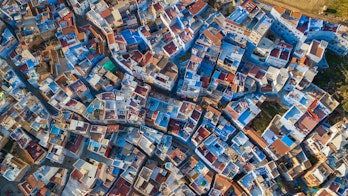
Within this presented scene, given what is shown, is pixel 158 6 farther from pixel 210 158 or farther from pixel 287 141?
pixel 287 141

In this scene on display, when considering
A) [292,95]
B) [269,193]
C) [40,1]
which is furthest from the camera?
[40,1]

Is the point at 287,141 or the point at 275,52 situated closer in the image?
the point at 287,141

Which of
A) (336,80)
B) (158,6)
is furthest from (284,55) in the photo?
(158,6)

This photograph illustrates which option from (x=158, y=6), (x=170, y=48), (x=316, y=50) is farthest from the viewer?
(x=158, y=6)

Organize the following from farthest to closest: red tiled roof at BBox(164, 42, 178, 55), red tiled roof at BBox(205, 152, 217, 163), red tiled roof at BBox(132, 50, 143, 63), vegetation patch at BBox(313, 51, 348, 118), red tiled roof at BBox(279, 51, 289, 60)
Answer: red tiled roof at BBox(132, 50, 143, 63)
red tiled roof at BBox(164, 42, 178, 55)
red tiled roof at BBox(279, 51, 289, 60)
vegetation patch at BBox(313, 51, 348, 118)
red tiled roof at BBox(205, 152, 217, 163)

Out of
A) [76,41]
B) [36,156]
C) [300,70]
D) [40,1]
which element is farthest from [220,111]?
[40,1]

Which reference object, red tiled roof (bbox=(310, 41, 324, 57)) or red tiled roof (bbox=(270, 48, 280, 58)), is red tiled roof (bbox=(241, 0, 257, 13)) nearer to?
red tiled roof (bbox=(270, 48, 280, 58))

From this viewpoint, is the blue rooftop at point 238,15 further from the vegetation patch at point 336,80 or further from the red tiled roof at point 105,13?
the red tiled roof at point 105,13

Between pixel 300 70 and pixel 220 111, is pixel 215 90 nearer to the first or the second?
pixel 220 111

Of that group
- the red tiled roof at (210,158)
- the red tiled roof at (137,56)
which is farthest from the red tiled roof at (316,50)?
the red tiled roof at (137,56)

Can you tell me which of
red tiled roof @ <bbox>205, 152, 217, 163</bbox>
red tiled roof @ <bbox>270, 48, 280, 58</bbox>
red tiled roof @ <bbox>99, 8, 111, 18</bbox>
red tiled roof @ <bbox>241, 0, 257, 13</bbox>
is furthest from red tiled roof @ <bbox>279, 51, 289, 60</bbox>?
red tiled roof @ <bbox>99, 8, 111, 18</bbox>

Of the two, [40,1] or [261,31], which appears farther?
[40,1]
